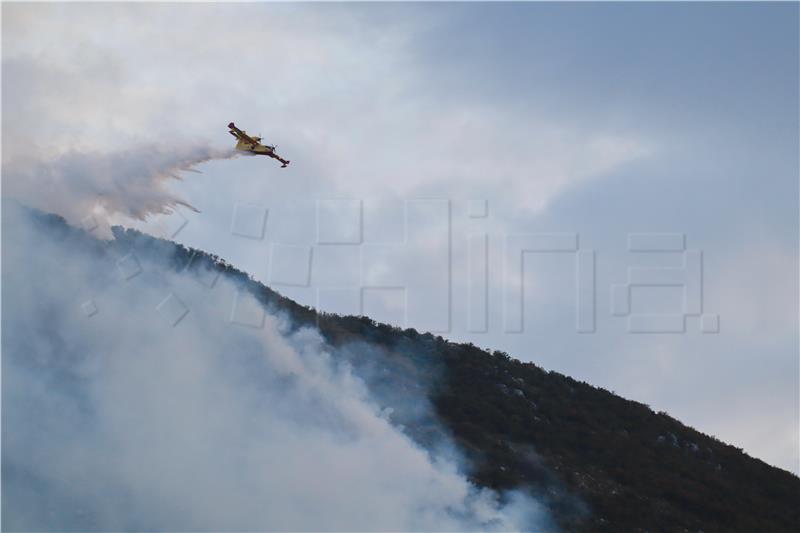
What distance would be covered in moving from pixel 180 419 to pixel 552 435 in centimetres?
3517

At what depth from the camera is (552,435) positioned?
108m

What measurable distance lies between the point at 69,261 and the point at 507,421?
3900 cm

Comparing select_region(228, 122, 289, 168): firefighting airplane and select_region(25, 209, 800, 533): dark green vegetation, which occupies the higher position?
select_region(228, 122, 289, 168): firefighting airplane

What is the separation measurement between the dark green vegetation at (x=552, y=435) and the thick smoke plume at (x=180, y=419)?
3214 millimetres

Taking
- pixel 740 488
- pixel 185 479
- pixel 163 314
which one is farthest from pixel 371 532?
pixel 740 488

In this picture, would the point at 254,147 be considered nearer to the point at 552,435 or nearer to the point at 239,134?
the point at 239,134

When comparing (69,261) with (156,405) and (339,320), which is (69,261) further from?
(339,320)

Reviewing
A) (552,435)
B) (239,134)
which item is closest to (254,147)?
(239,134)

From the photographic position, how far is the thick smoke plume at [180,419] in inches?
3226

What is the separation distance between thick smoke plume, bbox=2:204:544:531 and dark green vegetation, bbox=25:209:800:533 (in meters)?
3.21

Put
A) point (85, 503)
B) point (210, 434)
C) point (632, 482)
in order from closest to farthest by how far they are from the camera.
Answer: point (85, 503), point (210, 434), point (632, 482)

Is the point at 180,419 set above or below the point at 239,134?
below

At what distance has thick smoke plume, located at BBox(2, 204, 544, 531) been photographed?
81938 mm

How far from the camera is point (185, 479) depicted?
275ft
